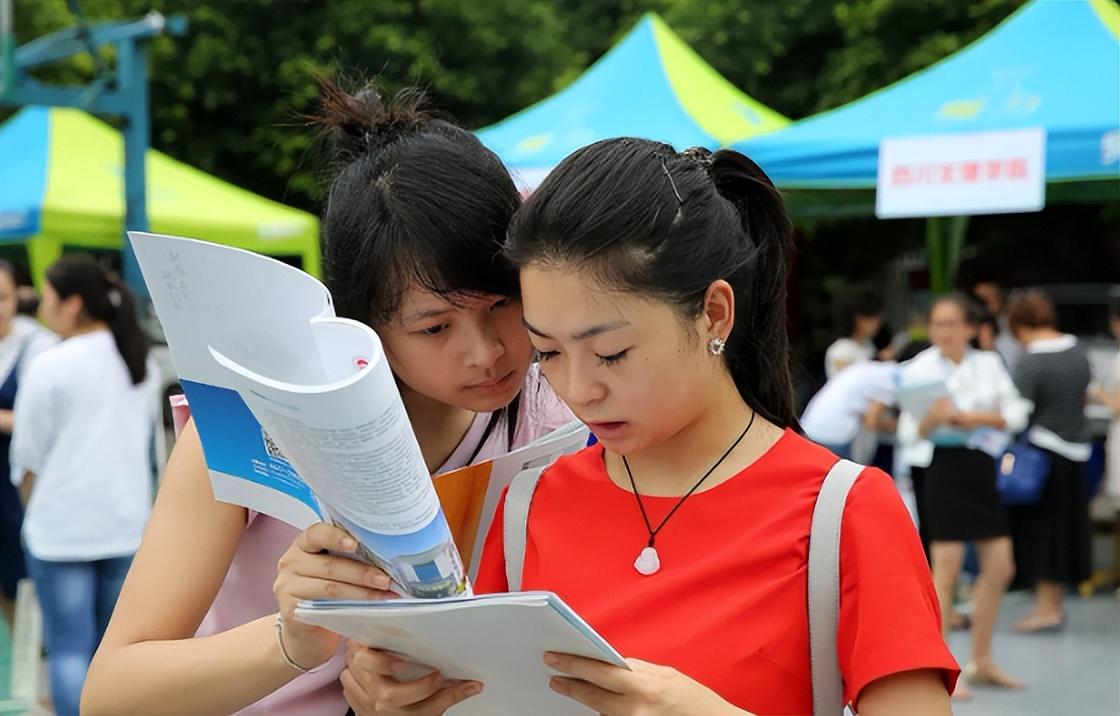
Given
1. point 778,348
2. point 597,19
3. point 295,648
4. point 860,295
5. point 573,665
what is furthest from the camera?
point 597,19

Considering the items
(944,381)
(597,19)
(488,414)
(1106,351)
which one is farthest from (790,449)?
(597,19)

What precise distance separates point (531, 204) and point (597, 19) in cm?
2035

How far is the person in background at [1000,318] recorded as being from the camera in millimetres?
8297

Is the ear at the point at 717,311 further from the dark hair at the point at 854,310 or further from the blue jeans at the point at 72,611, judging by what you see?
the dark hair at the point at 854,310

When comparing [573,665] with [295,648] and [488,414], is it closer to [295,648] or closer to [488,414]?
[295,648]

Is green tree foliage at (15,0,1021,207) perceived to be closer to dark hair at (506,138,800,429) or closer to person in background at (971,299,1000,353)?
person in background at (971,299,1000,353)

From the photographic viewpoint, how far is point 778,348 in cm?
173

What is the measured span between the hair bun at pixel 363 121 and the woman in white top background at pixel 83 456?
11.5 feet

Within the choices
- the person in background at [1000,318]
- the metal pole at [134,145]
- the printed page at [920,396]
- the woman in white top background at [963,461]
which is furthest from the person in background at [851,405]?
the metal pole at [134,145]

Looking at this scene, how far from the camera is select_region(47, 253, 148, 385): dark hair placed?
5211mm

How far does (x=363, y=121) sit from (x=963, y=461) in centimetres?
520

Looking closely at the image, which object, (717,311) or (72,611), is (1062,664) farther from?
(717,311)

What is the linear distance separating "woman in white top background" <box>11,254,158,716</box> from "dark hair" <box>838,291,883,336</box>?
4487 mm

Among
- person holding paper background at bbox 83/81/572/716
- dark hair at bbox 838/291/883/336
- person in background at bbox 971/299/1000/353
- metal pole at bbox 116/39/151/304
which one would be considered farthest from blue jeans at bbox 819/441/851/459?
person holding paper background at bbox 83/81/572/716
